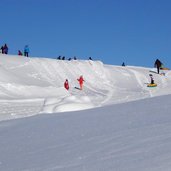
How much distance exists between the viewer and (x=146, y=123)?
6.44 metres

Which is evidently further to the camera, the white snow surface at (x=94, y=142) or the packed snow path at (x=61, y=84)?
the packed snow path at (x=61, y=84)

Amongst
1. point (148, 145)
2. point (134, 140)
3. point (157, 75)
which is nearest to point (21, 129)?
point (134, 140)

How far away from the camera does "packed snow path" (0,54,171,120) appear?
67.6 ft

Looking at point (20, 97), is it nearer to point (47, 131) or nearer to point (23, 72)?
point (23, 72)

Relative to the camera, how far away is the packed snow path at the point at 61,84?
2059cm

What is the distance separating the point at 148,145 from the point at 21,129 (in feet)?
13.1

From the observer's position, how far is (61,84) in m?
30.4

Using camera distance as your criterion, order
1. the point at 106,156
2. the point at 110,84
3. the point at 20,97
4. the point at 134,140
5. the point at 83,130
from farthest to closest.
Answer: the point at 110,84
the point at 20,97
the point at 83,130
the point at 134,140
the point at 106,156

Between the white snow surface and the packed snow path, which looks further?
the packed snow path

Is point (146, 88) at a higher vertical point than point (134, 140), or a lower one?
higher

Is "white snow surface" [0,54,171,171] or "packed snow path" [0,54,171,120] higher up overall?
"packed snow path" [0,54,171,120]

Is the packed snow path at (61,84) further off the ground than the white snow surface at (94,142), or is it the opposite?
the packed snow path at (61,84)

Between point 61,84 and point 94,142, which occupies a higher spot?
point 61,84

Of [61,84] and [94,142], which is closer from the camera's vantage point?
[94,142]
